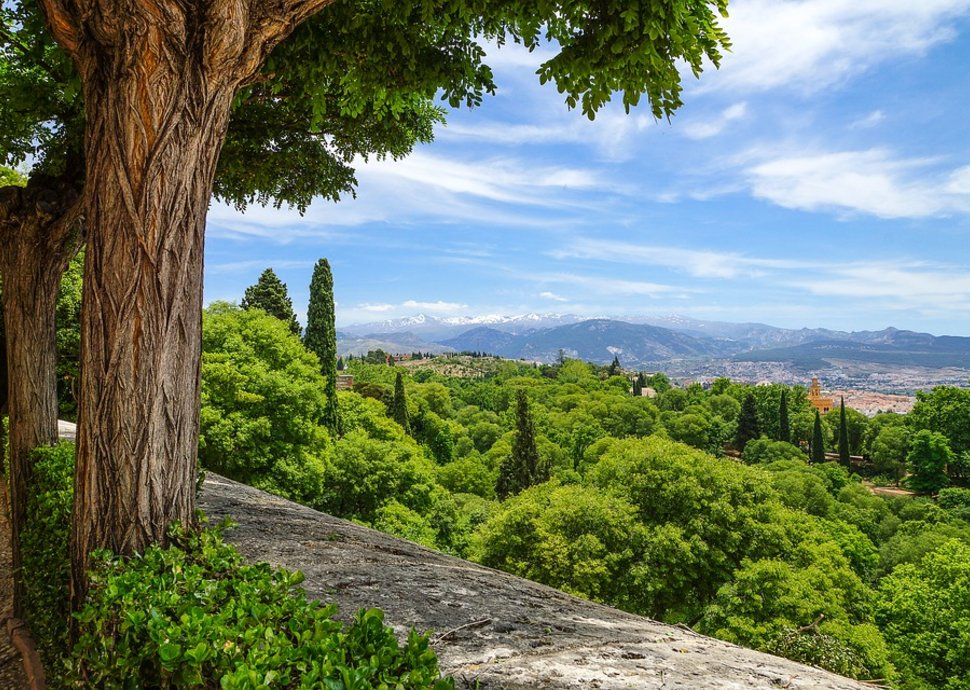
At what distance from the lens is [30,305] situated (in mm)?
4484

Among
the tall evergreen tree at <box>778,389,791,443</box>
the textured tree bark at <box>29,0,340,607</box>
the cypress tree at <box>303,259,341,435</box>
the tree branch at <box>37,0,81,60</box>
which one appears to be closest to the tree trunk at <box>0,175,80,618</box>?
the tree branch at <box>37,0,81,60</box>

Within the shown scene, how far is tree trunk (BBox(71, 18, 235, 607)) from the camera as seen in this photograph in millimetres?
2379

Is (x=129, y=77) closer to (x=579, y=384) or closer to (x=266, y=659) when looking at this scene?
(x=266, y=659)

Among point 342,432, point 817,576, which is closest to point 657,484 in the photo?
point 817,576

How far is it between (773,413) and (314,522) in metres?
80.6

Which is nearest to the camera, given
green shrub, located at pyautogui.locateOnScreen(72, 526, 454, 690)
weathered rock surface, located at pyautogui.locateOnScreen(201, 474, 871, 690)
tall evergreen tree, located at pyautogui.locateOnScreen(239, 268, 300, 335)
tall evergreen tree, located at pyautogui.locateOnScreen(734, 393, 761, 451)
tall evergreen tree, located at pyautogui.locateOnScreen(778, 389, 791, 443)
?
green shrub, located at pyautogui.locateOnScreen(72, 526, 454, 690)

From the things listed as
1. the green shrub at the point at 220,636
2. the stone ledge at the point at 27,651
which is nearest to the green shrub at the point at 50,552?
the stone ledge at the point at 27,651

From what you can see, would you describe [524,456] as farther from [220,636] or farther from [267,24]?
[220,636]

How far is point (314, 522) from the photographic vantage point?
5.23m

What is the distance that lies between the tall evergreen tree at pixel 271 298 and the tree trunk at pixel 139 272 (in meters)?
37.5

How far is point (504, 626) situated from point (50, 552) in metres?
2.88

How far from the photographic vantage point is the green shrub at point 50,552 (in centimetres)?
304

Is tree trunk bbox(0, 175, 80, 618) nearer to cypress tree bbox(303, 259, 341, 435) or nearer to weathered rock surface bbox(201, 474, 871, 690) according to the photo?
weathered rock surface bbox(201, 474, 871, 690)

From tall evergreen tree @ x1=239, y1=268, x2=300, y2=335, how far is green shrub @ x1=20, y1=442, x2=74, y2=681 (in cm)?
3558
